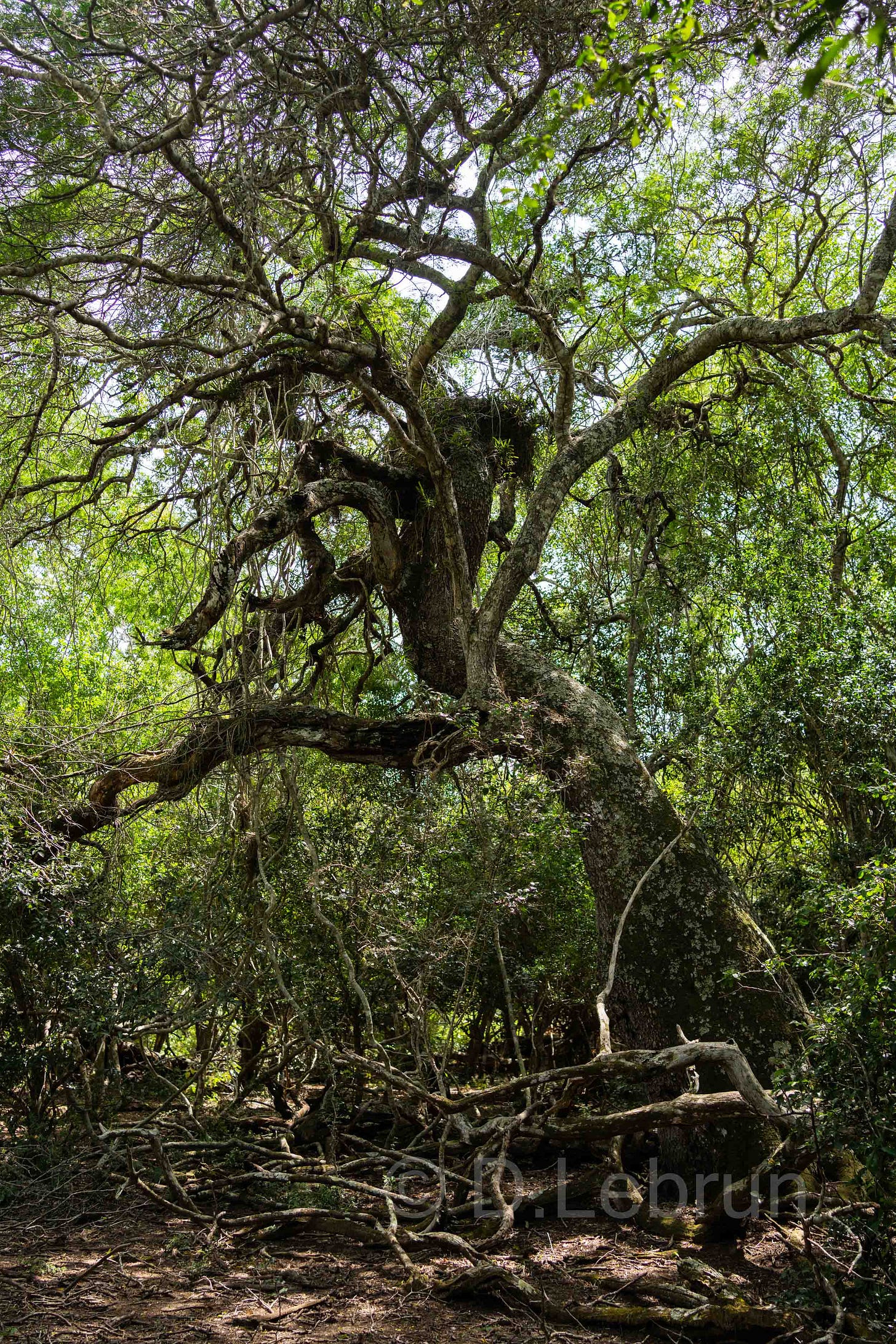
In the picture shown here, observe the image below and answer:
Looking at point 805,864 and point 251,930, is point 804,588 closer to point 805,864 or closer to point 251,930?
point 805,864

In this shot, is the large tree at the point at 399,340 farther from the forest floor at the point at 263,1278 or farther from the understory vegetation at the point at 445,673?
the forest floor at the point at 263,1278

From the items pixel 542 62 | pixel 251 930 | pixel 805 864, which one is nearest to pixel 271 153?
pixel 542 62

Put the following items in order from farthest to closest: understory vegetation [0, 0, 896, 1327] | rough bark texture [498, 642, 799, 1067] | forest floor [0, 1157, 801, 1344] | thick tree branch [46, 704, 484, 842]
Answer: thick tree branch [46, 704, 484, 842]
rough bark texture [498, 642, 799, 1067]
understory vegetation [0, 0, 896, 1327]
forest floor [0, 1157, 801, 1344]

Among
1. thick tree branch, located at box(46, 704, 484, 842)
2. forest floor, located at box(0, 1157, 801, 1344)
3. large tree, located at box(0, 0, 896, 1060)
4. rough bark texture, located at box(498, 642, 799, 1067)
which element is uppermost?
large tree, located at box(0, 0, 896, 1060)

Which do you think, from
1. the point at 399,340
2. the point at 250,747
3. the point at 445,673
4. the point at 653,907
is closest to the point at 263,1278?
the point at 653,907

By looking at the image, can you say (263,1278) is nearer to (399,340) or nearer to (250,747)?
(250,747)

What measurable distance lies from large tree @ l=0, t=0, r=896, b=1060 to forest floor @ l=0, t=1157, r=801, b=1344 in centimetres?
118

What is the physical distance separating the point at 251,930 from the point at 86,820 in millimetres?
1276

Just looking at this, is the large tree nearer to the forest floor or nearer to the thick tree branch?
the thick tree branch

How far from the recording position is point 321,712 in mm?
6480

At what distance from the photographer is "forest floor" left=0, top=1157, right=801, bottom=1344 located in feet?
12.3

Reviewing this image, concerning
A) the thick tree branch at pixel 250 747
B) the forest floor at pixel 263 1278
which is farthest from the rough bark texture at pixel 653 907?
the forest floor at pixel 263 1278

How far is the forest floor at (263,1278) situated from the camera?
3.74 meters

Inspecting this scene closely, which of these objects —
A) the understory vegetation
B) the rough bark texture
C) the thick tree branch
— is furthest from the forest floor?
the thick tree branch
